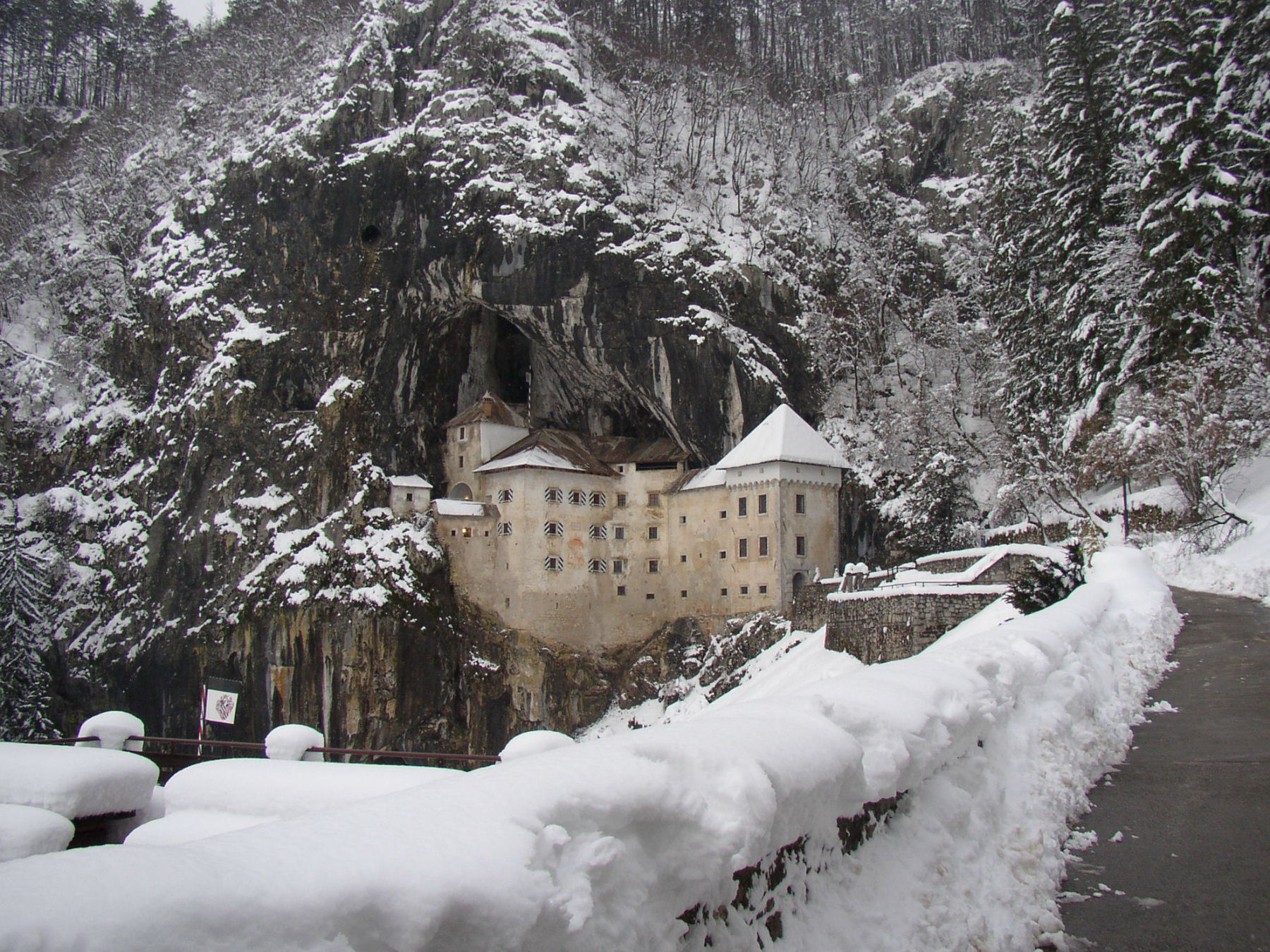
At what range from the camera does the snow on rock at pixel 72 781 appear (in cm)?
662

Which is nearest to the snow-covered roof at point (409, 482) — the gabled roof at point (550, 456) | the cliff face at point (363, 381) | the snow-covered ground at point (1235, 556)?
the cliff face at point (363, 381)

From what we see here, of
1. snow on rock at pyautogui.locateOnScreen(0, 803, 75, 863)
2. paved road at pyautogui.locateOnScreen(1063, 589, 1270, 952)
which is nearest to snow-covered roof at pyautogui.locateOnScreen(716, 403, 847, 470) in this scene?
paved road at pyautogui.locateOnScreen(1063, 589, 1270, 952)

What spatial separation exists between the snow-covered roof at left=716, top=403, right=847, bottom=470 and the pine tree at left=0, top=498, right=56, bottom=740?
28376 millimetres

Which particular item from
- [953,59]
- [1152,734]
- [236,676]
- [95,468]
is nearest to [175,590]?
[236,676]

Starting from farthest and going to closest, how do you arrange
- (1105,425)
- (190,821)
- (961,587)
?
(1105,425)
(961,587)
(190,821)

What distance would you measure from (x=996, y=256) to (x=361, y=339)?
96.1 ft

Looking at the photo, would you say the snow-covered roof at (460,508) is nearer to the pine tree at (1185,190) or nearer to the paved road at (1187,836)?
the pine tree at (1185,190)

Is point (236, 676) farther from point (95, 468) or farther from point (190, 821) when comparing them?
point (190, 821)

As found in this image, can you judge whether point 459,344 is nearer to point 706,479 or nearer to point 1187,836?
point 706,479

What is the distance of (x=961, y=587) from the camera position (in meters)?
20.5

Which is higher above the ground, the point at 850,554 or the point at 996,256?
the point at 996,256

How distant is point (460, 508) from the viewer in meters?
40.7

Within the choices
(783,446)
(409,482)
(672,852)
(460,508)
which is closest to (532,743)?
(672,852)

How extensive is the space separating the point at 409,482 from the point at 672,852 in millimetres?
38913
